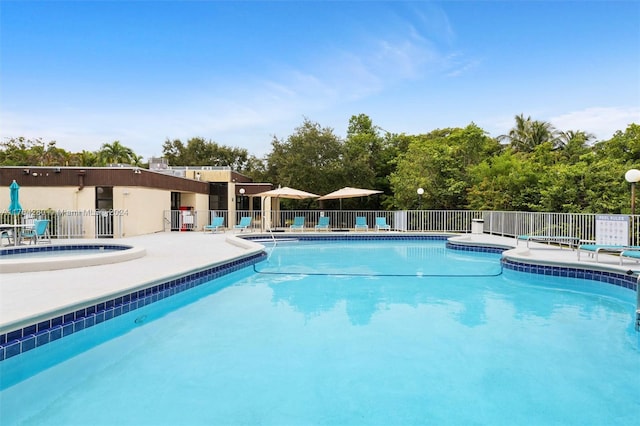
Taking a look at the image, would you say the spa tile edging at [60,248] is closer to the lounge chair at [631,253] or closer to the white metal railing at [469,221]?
the white metal railing at [469,221]

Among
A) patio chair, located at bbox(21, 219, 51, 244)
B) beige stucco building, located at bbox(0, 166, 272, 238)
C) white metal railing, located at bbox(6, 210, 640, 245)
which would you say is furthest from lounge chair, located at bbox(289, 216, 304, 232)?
patio chair, located at bbox(21, 219, 51, 244)

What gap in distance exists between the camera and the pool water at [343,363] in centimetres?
291

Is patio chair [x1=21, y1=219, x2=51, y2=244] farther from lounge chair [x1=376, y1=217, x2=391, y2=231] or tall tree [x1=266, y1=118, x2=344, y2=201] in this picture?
tall tree [x1=266, y1=118, x2=344, y2=201]

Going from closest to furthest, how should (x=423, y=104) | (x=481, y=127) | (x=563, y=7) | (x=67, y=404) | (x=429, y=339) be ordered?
(x=67, y=404) → (x=429, y=339) → (x=563, y=7) → (x=423, y=104) → (x=481, y=127)

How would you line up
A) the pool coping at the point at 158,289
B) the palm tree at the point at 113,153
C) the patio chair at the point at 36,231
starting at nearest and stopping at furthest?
1. the pool coping at the point at 158,289
2. the patio chair at the point at 36,231
3. the palm tree at the point at 113,153

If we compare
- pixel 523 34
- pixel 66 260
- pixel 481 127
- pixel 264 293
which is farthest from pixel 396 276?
pixel 481 127

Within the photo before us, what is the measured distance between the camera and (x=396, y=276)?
830 centimetres

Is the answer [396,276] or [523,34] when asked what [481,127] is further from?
[396,276]

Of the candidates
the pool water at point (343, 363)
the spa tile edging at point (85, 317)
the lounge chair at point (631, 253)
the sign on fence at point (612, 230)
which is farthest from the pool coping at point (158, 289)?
the sign on fence at point (612, 230)

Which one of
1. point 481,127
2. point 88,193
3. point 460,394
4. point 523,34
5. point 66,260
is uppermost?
point 523,34

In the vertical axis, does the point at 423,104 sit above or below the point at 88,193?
above

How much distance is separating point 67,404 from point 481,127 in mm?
22645

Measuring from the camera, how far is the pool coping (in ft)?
12.5

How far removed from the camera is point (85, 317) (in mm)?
4465
